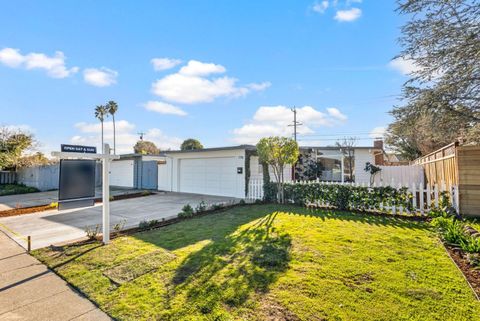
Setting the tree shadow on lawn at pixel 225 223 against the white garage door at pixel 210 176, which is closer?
the tree shadow on lawn at pixel 225 223

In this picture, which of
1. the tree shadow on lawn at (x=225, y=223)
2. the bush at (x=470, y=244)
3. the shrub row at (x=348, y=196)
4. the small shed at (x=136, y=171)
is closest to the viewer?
the bush at (x=470, y=244)

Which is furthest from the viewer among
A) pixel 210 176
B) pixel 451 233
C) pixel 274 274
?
pixel 210 176

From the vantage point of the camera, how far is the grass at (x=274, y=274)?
2906mm

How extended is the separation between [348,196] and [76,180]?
8.28 m

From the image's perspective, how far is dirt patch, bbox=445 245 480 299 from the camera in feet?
11.1

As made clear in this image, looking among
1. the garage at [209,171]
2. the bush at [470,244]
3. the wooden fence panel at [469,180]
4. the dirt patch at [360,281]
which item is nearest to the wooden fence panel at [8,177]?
the garage at [209,171]

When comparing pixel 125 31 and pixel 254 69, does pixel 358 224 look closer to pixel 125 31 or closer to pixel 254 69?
pixel 254 69

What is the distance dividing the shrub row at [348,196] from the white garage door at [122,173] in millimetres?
14352

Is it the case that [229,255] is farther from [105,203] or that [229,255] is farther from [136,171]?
[136,171]

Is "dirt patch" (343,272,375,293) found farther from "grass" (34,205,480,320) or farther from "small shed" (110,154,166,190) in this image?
"small shed" (110,154,166,190)

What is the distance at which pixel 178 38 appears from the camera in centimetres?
997

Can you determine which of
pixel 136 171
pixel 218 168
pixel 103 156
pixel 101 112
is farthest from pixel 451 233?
pixel 101 112

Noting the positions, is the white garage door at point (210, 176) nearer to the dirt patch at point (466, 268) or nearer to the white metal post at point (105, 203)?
the white metal post at point (105, 203)

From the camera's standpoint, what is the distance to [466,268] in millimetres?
3887
